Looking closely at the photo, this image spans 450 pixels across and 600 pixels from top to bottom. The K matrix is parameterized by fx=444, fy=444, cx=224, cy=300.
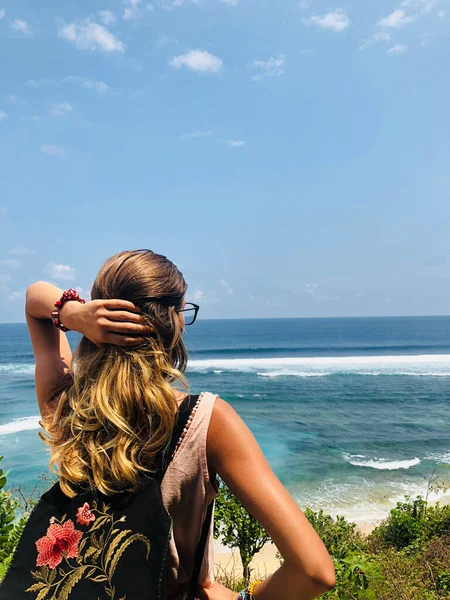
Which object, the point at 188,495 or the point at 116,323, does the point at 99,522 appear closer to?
the point at 188,495

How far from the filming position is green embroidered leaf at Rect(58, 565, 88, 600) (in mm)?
1090

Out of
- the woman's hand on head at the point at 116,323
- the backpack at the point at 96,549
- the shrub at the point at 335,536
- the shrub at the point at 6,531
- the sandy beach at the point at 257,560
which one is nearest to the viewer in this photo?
the backpack at the point at 96,549

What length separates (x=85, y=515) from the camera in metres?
1.17

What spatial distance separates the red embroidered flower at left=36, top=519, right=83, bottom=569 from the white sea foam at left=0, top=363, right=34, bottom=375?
45600 mm

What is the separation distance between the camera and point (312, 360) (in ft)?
179

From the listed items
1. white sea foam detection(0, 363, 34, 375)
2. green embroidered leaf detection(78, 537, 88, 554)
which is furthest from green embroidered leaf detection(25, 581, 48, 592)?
white sea foam detection(0, 363, 34, 375)

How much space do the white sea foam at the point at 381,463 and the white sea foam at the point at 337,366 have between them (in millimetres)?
22978

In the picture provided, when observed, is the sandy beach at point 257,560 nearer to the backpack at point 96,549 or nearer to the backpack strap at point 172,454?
the backpack strap at point 172,454

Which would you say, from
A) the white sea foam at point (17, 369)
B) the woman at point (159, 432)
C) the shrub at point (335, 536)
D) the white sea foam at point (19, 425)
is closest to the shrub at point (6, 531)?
the woman at point (159, 432)

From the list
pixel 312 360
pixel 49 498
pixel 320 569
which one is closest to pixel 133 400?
pixel 49 498

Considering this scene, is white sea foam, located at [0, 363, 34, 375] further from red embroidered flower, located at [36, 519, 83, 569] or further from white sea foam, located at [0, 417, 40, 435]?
red embroidered flower, located at [36, 519, 83, 569]

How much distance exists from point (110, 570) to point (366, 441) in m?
21.4

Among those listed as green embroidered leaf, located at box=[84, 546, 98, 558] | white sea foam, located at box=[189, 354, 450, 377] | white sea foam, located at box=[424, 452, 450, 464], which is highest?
green embroidered leaf, located at box=[84, 546, 98, 558]

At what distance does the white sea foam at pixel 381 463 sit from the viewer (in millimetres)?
16734
